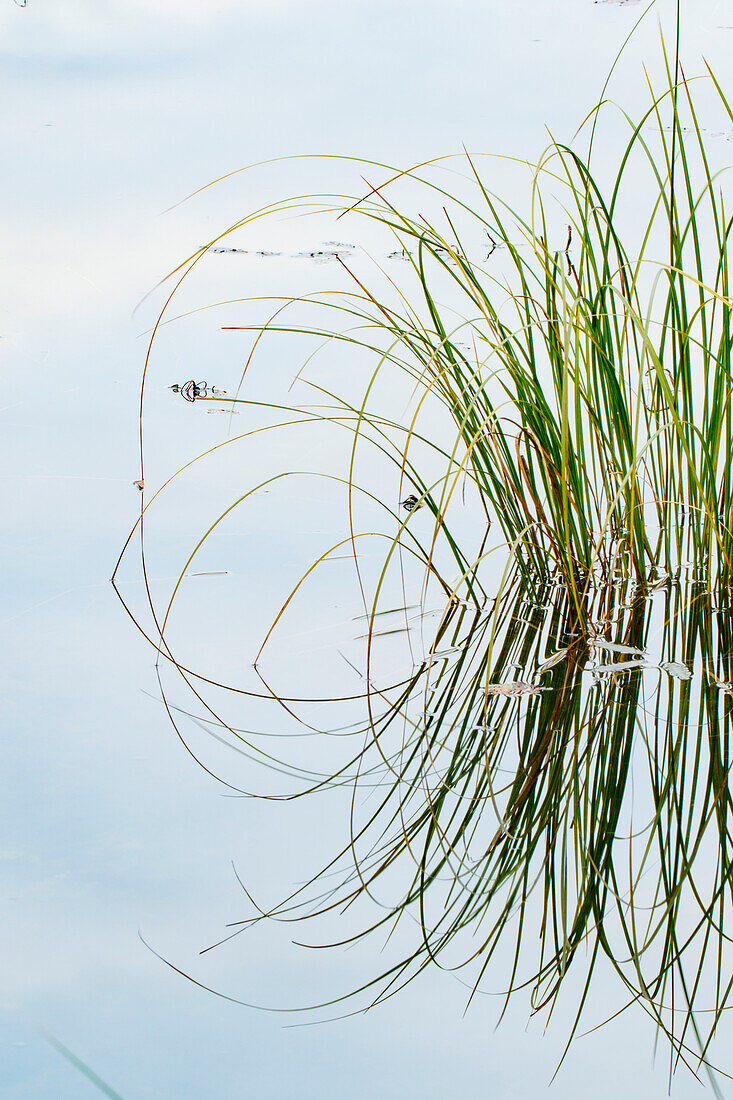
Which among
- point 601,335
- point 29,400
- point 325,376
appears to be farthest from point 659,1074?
point 29,400

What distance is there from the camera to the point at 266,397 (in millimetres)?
2074

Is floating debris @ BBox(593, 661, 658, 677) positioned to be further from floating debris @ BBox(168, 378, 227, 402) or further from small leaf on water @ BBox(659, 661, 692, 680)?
floating debris @ BBox(168, 378, 227, 402)

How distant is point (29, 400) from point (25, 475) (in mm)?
327

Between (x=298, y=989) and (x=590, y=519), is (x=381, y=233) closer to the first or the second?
(x=590, y=519)

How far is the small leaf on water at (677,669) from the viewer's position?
1267mm

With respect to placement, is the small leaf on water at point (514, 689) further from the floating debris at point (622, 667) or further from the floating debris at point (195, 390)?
the floating debris at point (195, 390)

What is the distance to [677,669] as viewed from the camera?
4.21 feet

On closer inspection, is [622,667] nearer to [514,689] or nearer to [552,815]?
[514,689]

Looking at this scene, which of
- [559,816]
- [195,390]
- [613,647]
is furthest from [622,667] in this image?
[195,390]

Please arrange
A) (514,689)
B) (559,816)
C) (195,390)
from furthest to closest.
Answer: (195,390)
(514,689)
(559,816)

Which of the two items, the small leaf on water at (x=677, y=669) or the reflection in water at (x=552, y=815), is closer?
the reflection in water at (x=552, y=815)

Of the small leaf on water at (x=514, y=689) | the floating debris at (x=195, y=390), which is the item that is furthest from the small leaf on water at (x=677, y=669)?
the floating debris at (x=195, y=390)

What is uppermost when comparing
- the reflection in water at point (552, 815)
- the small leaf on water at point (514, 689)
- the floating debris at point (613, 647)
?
the floating debris at point (613, 647)

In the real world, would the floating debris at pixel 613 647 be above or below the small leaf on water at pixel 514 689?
above
